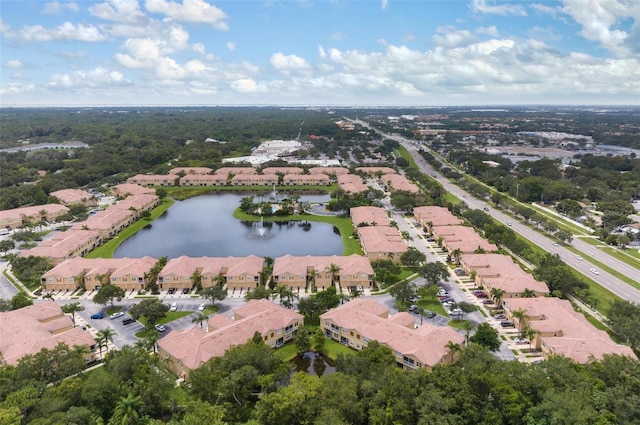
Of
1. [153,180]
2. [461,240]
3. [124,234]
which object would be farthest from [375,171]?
[124,234]

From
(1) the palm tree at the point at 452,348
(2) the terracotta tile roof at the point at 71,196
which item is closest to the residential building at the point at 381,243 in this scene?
(1) the palm tree at the point at 452,348

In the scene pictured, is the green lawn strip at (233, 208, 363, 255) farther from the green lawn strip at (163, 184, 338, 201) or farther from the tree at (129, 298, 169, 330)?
the tree at (129, 298, 169, 330)

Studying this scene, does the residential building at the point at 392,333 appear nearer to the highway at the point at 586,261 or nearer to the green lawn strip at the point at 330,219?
the green lawn strip at the point at 330,219

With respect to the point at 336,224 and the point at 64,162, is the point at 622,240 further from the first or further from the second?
the point at 64,162

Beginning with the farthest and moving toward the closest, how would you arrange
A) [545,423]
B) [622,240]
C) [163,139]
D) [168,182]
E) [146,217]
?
1. [163,139]
2. [168,182]
3. [146,217]
4. [622,240]
5. [545,423]

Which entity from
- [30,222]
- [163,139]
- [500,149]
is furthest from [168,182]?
[500,149]

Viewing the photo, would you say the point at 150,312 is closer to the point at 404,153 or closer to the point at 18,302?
the point at 18,302
